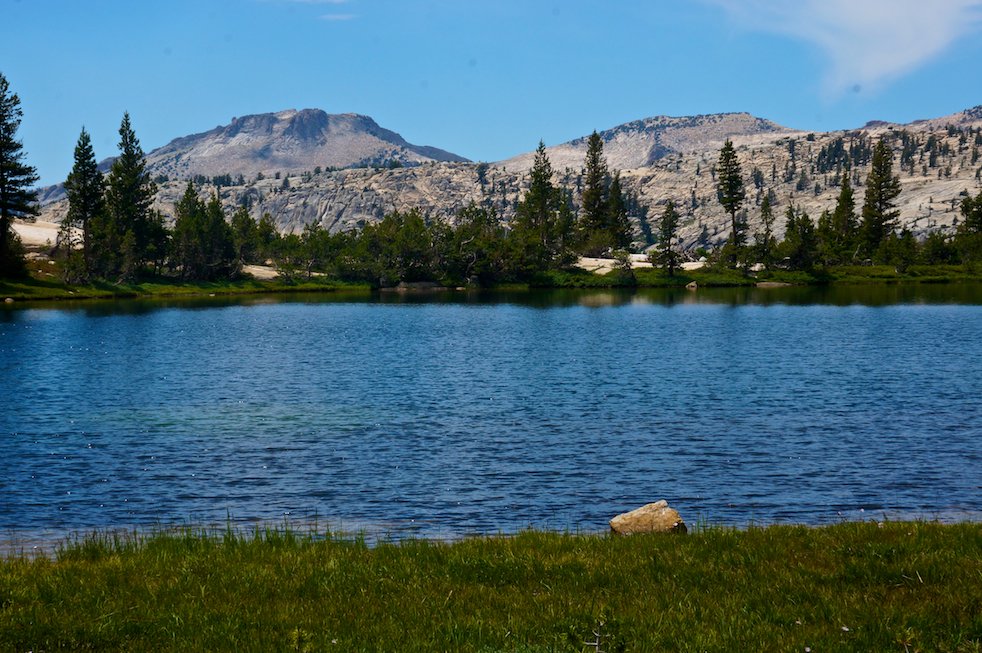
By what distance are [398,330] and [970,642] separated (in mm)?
94458

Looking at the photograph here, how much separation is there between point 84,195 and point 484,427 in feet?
508

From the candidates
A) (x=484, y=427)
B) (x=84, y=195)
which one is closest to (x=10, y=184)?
(x=84, y=195)

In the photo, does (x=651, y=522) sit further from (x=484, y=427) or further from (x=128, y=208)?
(x=128, y=208)

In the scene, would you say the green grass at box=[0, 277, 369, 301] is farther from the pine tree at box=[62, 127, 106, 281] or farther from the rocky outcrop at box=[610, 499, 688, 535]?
the rocky outcrop at box=[610, 499, 688, 535]

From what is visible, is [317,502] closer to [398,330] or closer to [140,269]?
[398,330]

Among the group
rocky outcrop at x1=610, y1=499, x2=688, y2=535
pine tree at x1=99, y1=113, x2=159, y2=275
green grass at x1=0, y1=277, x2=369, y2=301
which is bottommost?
rocky outcrop at x1=610, y1=499, x2=688, y2=535

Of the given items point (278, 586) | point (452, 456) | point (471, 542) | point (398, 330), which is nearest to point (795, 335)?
point (398, 330)

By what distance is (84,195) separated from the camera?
568ft

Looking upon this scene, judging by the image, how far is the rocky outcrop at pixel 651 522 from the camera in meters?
22.3

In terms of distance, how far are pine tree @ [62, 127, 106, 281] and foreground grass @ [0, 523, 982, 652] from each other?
167 m

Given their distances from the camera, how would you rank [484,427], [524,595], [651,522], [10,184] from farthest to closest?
[10,184]
[484,427]
[651,522]
[524,595]

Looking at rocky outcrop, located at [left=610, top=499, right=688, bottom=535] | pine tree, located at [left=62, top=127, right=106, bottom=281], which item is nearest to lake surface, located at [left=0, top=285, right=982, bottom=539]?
rocky outcrop, located at [left=610, top=499, right=688, bottom=535]

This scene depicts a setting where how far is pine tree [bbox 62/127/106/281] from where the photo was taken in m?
171

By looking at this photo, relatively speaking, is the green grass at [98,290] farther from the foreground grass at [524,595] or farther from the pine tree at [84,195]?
the foreground grass at [524,595]
